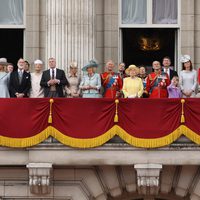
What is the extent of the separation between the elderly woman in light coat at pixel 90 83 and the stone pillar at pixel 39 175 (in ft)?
8.05

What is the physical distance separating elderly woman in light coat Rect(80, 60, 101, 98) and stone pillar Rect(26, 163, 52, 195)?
245 centimetres

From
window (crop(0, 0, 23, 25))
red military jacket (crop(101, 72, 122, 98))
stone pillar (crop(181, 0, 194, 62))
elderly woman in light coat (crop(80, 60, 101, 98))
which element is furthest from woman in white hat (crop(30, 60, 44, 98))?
stone pillar (crop(181, 0, 194, 62))

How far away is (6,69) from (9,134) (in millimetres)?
2295

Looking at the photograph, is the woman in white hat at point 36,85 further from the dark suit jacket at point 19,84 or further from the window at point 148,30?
the window at point 148,30

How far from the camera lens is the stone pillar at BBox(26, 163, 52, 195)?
37438 mm

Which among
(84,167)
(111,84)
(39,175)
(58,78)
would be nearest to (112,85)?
(111,84)

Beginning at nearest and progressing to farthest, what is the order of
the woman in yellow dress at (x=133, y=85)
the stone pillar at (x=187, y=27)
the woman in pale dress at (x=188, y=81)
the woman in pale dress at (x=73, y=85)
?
the woman in yellow dress at (x=133, y=85) → the woman in pale dress at (x=188, y=81) → the woman in pale dress at (x=73, y=85) → the stone pillar at (x=187, y=27)

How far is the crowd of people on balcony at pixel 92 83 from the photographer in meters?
38.0

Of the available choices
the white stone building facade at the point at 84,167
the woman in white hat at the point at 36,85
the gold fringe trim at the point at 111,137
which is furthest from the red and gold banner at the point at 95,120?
the woman in white hat at the point at 36,85

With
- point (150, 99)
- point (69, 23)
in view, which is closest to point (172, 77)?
point (150, 99)

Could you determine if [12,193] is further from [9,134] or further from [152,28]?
[152,28]

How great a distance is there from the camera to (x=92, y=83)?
38000mm

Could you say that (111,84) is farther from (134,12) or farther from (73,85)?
(134,12)

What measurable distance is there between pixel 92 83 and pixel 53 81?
3.81 feet
